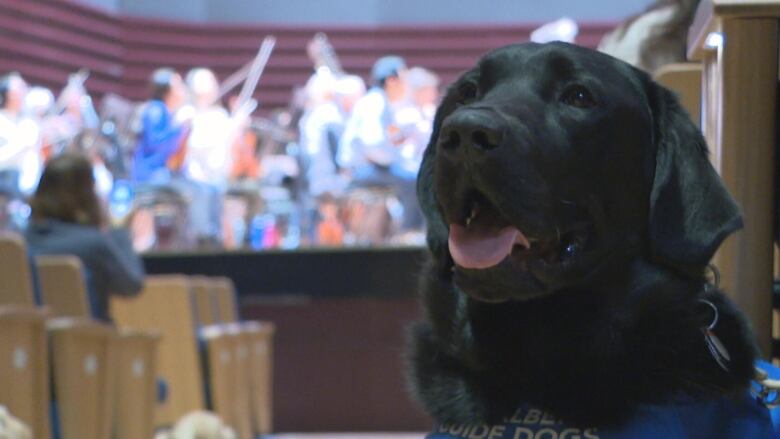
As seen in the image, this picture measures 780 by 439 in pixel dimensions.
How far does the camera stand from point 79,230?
5.07m

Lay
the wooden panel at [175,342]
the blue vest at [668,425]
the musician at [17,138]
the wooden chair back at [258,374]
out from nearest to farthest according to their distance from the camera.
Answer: the blue vest at [668,425]
the wooden panel at [175,342]
the wooden chair back at [258,374]
the musician at [17,138]

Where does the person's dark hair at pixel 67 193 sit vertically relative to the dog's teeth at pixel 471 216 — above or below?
below

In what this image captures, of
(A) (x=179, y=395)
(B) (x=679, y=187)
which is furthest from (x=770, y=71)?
(A) (x=179, y=395)

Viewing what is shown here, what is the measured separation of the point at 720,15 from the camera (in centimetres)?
184

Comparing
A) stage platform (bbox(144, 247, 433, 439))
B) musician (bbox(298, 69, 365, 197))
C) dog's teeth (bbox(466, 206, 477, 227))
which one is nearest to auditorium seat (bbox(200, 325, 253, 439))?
stage platform (bbox(144, 247, 433, 439))

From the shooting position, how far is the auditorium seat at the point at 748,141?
1.92 metres

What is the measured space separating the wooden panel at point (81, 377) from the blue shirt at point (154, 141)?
25.1 ft

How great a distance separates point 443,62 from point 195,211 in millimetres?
6177

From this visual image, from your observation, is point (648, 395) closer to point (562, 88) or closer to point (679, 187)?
point (679, 187)

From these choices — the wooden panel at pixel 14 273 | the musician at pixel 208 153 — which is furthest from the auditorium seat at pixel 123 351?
the musician at pixel 208 153

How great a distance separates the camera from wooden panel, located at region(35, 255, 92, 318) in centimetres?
425

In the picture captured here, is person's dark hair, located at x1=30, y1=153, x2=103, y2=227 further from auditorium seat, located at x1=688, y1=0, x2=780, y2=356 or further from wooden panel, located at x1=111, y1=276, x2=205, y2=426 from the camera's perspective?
auditorium seat, located at x1=688, y1=0, x2=780, y2=356

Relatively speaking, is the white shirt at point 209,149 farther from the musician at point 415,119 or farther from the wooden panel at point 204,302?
the wooden panel at point 204,302

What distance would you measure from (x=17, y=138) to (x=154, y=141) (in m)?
1.33
